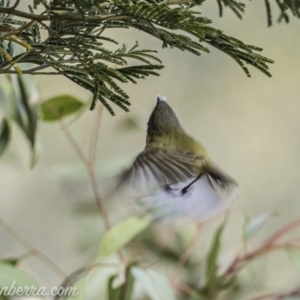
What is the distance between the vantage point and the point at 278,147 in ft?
5.33

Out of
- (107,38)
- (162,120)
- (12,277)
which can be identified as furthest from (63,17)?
(12,277)

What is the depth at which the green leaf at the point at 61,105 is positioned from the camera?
0.75m

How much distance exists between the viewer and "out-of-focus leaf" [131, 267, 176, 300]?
645 mm

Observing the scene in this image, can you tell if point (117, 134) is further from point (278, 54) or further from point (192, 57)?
point (278, 54)

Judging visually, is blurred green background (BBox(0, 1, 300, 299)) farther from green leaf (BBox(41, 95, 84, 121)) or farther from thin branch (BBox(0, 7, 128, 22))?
thin branch (BBox(0, 7, 128, 22))

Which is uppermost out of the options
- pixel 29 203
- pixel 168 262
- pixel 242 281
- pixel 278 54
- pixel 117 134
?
pixel 278 54

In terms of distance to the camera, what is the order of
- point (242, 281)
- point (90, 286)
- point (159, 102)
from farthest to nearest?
point (242, 281), point (90, 286), point (159, 102)

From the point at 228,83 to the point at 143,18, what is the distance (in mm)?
1334

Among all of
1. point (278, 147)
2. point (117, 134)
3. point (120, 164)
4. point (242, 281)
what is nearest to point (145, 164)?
point (120, 164)

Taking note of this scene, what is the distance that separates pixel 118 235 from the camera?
0.69m

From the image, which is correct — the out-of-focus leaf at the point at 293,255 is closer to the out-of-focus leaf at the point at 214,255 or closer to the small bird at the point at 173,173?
the out-of-focus leaf at the point at 214,255

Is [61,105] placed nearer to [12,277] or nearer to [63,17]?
[12,277]

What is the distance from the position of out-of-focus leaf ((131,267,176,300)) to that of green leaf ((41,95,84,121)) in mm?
250

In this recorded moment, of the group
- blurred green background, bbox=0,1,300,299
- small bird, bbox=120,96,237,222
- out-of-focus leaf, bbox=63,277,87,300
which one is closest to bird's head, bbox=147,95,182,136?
small bird, bbox=120,96,237,222
